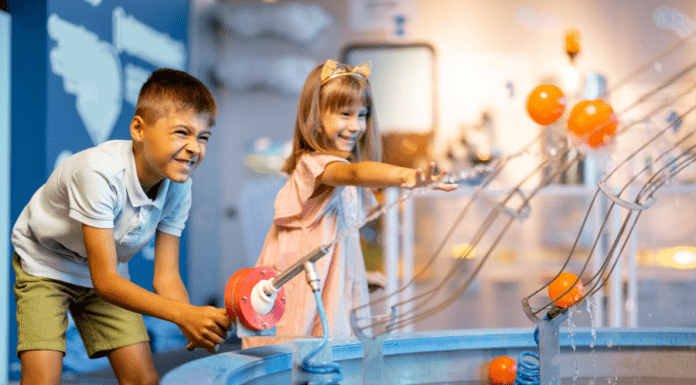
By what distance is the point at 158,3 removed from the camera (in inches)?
120

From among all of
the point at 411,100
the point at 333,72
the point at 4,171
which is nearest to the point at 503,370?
the point at 333,72

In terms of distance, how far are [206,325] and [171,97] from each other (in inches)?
15.2

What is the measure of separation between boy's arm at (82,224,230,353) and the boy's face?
131 mm

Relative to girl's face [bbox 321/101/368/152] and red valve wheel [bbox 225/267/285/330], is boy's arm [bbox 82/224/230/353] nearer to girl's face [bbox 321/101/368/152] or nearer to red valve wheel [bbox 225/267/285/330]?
red valve wheel [bbox 225/267/285/330]

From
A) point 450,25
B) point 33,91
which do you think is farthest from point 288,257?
point 450,25

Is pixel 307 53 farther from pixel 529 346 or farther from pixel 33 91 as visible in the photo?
pixel 529 346

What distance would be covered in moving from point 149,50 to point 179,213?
1.97 meters

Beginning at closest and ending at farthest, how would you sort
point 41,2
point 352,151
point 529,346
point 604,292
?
point 529,346 < point 352,151 < point 41,2 < point 604,292

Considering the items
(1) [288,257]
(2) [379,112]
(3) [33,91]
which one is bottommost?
(1) [288,257]

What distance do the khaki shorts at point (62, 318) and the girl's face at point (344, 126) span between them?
0.52 metres

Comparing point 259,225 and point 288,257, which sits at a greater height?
point 259,225

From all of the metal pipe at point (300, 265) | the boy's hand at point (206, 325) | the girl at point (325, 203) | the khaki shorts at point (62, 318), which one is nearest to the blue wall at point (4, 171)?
the khaki shorts at point (62, 318)

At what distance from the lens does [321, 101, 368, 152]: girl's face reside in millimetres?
1305

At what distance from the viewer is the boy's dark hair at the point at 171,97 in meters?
1.00
